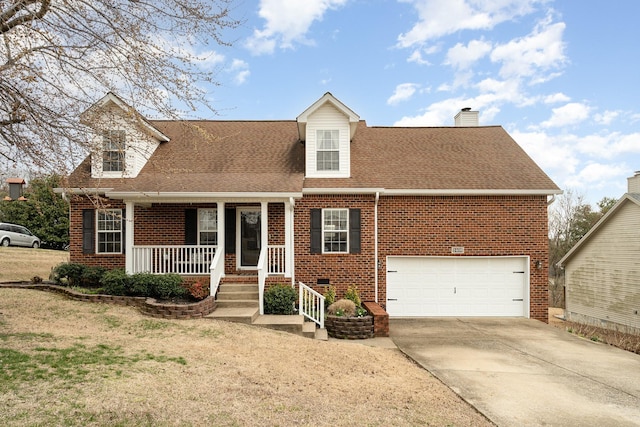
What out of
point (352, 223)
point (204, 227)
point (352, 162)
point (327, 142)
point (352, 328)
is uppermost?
point (327, 142)

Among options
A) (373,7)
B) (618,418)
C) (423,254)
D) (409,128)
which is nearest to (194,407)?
(618,418)

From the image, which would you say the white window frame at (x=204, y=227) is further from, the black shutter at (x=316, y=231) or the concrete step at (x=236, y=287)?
the black shutter at (x=316, y=231)

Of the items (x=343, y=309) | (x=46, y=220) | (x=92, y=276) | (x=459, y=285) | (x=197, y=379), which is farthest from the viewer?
(x=46, y=220)

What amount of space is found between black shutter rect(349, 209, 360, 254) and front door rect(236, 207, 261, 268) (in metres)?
2.84

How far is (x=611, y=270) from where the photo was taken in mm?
17969

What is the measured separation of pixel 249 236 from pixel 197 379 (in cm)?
759

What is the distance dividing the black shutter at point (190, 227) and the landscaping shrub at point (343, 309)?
482cm

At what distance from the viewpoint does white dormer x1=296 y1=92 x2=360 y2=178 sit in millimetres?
13484

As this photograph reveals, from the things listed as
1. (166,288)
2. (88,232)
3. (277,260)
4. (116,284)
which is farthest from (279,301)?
(88,232)

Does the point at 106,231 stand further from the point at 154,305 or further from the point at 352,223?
the point at 352,223

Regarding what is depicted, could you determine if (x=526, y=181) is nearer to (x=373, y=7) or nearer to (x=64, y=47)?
(x=373, y=7)

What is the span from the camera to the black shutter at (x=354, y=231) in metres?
12.7

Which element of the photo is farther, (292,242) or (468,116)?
(468,116)

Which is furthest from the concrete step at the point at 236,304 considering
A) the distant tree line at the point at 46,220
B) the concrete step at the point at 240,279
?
the distant tree line at the point at 46,220
